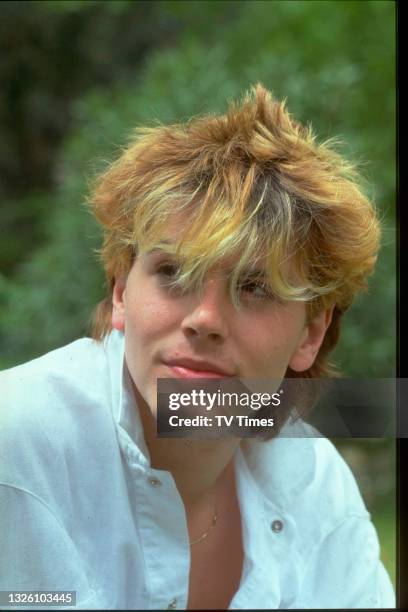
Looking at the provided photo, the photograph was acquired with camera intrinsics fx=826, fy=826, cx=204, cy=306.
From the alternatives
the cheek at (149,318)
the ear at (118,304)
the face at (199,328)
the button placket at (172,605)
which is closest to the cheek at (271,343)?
the face at (199,328)

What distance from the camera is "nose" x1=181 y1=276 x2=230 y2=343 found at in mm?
1807

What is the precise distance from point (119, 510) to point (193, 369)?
14.3 inches

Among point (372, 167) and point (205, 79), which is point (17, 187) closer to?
point (205, 79)

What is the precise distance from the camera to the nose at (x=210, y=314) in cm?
181

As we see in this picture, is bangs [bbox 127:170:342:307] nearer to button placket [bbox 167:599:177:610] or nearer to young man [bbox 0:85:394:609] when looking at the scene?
young man [bbox 0:85:394:609]

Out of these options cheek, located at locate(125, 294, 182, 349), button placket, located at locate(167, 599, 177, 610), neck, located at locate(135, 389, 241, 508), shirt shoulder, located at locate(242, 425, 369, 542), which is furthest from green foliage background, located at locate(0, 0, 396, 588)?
button placket, located at locate(167, 599, 177, 610)

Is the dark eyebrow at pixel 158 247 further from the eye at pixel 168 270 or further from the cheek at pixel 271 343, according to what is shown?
the cheek at pixel 271 343

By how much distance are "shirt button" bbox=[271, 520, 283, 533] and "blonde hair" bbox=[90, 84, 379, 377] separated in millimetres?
368

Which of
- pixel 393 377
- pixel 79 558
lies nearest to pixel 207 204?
pixel 393 377

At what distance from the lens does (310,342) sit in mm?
1977

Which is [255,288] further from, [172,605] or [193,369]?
[172,605]

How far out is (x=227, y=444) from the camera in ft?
6.47

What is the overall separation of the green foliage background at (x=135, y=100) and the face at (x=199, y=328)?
23 cm

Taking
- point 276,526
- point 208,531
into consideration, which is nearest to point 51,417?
point 208,531
